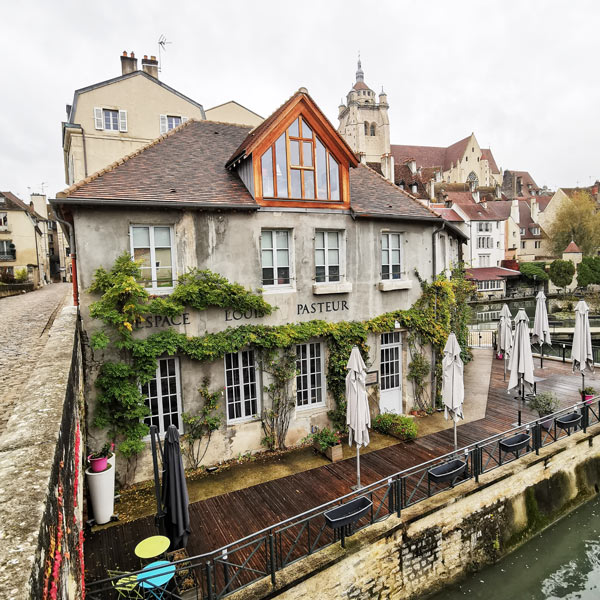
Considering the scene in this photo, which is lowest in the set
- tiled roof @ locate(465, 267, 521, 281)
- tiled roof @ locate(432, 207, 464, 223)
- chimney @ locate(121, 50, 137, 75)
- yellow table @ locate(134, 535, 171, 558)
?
yellow table @ locate(134, 535, 171, 558)

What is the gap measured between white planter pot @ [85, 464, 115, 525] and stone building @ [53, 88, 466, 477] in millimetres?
2039

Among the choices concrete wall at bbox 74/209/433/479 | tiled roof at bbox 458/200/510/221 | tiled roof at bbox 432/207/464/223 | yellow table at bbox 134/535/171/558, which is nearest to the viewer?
yellow table at bbox 134/535/171/558

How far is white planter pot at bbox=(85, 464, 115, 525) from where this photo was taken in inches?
299

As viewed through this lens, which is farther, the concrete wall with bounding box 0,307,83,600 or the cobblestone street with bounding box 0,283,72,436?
the cobblestone street with bounding box 0,283,72,436

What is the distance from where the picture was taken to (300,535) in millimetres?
6703

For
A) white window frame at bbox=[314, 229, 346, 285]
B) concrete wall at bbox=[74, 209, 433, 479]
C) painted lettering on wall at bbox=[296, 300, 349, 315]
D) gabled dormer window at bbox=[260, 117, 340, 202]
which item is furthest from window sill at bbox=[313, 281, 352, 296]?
gabled dormer window at bbox=[260, 117, 340, 202]

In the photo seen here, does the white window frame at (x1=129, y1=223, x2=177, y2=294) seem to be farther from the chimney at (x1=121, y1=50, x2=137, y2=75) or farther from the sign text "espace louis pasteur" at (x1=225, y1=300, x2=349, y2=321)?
the chimney at (x1=121, y1=50, x2=137, y2=75)

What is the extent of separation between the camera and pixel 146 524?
796cm

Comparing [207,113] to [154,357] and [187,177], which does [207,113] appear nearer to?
[187,177]

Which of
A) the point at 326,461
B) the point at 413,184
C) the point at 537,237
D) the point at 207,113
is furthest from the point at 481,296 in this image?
the point at 326,461

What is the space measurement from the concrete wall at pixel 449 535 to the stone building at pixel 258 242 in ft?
14.2

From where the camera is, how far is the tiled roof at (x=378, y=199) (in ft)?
40.3

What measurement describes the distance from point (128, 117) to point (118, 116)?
0.44 meters

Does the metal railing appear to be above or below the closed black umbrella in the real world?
below
